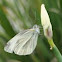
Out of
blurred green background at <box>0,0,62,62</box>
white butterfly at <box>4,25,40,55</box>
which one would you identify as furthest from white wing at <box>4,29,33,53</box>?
blurred green background at <box>0,0,62,62</box>

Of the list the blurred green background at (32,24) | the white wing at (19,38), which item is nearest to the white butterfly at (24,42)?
the white wing at (19,38)

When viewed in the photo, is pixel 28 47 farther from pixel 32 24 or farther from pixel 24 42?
pixel 32 24

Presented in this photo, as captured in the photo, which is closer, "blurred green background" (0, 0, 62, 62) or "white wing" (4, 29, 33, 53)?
"white wing" (4, 29, 33, 53)

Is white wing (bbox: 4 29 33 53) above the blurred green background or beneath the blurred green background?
above

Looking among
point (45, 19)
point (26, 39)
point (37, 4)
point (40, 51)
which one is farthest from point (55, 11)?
point (45, 19)

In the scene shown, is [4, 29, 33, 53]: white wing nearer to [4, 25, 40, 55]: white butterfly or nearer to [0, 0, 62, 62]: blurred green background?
[4, 25, 40, 55]: white butterfly

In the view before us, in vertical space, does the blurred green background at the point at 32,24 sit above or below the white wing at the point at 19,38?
below

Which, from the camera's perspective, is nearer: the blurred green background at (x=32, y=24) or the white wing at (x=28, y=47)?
the white wing at (x=28, y=47)

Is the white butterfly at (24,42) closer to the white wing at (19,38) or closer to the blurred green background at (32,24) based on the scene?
the white wing at (19,38)

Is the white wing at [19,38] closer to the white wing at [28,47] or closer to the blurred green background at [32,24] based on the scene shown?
the white wing at [28,47]
